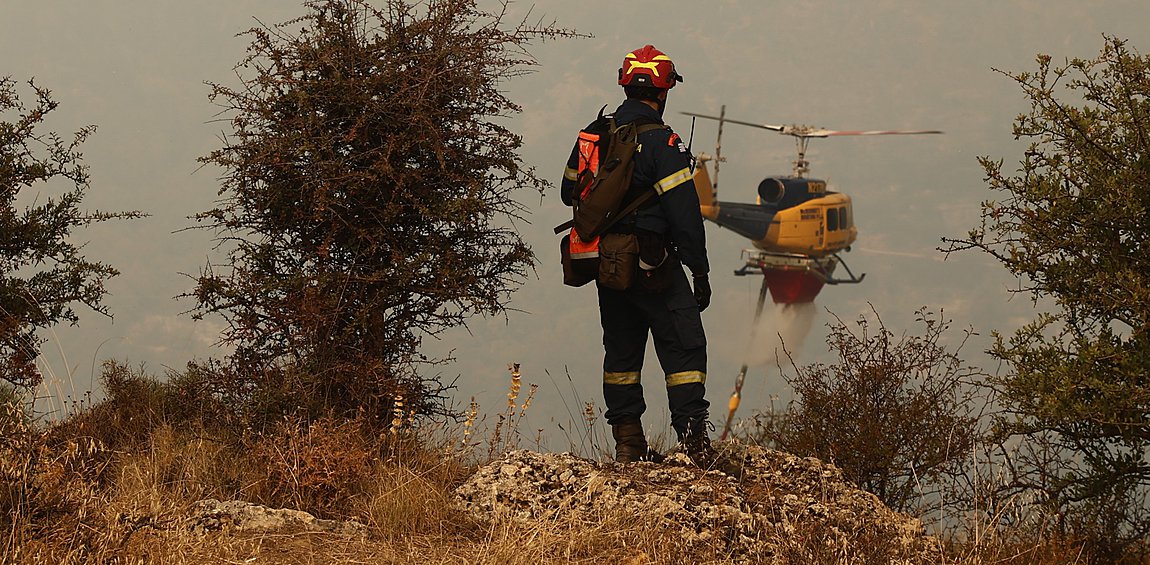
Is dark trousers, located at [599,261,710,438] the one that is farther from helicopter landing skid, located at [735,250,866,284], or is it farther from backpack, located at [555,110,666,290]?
helicopter landing skid, located at [735,250,866,284]

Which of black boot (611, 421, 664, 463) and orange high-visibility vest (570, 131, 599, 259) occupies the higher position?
orange high-visibility vest (570, 131, 599, 259)

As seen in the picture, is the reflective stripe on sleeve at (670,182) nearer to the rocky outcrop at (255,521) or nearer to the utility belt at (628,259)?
the utility belt at (628,259)

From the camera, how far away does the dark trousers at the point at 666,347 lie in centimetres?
771

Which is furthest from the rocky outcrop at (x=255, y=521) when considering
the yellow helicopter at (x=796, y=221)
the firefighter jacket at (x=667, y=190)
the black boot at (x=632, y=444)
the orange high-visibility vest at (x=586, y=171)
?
the yellow helicopter at (x=796, y=221)

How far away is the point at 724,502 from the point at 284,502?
101 inches

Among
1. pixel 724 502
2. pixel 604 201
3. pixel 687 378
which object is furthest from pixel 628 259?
pixel 724 502

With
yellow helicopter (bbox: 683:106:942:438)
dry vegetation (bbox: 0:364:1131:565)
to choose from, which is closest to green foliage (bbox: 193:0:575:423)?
dry vegetation (bbox: 0:364:1131:565)

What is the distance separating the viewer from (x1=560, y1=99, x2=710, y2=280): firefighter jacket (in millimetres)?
7426

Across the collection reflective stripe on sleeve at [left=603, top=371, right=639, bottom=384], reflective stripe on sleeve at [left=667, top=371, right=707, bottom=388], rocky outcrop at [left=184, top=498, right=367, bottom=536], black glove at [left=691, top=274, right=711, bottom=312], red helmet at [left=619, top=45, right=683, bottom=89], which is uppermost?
red helmet at [left=619, top=45, right=683, bottom=89]

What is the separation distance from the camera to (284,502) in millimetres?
7027

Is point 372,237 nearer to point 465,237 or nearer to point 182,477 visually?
point 465,237

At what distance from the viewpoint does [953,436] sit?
28.5 ft

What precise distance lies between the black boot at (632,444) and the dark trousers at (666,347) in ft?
0.18

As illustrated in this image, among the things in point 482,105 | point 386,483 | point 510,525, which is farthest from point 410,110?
point 510,525
